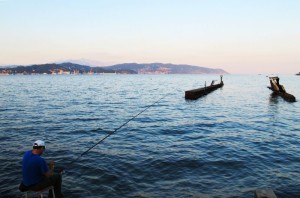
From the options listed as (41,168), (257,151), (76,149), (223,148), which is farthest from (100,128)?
(41,168)

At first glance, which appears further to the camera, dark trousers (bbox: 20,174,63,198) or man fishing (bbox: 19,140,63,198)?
dark trousers (bbox: 20,174,63,198)

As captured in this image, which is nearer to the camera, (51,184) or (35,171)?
(35,171)

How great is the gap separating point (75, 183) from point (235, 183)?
6507mm

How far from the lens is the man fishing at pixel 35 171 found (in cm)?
747

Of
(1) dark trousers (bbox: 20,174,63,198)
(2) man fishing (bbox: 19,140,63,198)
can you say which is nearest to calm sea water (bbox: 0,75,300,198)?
(1) dark trousers (bbox: 20,174,63,198)

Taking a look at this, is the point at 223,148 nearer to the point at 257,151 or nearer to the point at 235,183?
the point at 257,151

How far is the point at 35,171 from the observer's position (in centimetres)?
761

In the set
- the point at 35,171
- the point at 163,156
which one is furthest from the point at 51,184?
the point at 163,156

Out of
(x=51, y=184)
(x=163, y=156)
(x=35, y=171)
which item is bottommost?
(x=163, y=156)

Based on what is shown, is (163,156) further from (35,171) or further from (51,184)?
(35,171)

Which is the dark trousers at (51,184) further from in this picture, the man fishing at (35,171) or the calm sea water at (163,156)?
the calm sea water at (163,156)

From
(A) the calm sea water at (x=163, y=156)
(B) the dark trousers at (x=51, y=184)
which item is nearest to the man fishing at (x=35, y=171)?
(B) the dark trousers at (x=51, y=184)

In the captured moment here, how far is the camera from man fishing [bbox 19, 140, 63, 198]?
7473 millimetres

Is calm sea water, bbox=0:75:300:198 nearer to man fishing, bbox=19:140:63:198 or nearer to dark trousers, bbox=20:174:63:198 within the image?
dark trousers, bbox=20:174:63:198
